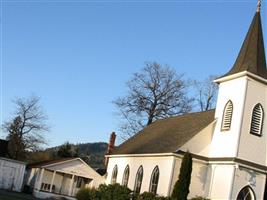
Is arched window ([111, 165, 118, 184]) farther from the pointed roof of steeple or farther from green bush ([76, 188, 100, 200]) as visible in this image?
the pointed roof of steeple

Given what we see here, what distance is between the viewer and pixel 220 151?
32.3 meters

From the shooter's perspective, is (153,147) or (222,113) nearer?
(222,113)

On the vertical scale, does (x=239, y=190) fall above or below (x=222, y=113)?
below

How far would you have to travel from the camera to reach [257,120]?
32.2m

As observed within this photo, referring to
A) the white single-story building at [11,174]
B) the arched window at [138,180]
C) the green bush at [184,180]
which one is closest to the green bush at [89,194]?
the arched window at [138,180]

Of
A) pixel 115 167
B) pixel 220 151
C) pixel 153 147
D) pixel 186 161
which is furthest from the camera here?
pixel 115 167

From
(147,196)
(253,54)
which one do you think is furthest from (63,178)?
(253,54)

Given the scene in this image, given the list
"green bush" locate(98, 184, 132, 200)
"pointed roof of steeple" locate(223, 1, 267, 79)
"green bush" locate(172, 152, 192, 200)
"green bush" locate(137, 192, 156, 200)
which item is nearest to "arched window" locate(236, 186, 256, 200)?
"green bush" locate(172, 152, 192, 200)

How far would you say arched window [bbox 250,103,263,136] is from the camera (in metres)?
31.9

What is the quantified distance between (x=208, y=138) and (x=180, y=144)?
211 centimetres

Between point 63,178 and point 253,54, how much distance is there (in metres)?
25.2

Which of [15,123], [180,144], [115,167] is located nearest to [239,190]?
[180,144]

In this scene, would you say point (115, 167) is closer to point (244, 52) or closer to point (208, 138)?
point (208, 138)

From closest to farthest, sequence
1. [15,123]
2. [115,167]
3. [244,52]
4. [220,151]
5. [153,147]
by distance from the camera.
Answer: [220,151], [244,52], [153,147], [115,167], [15,123]
